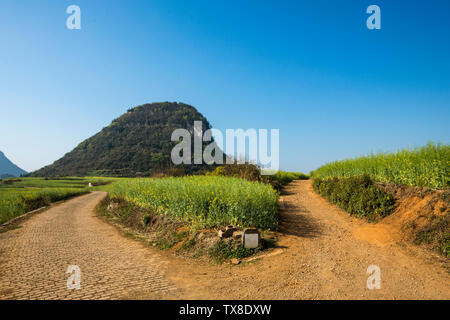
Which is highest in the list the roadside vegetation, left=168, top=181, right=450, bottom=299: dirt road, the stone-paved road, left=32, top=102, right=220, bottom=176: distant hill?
left=32, top=102, right=220, bottom=176: distant hill

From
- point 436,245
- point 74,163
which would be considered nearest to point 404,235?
point 436,245

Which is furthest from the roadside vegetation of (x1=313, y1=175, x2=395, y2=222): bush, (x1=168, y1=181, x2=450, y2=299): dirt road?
(x1=168, y1=181, x2=450, y2=299): dirt road

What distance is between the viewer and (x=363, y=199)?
8195 millimetres

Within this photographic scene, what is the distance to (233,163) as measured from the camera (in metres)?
17.1

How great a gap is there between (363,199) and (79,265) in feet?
28.2

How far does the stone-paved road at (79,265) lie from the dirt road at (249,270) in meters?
0.02

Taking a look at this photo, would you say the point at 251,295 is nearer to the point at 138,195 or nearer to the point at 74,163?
the point at 138,195

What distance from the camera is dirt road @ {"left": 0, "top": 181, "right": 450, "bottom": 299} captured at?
3.95 metres

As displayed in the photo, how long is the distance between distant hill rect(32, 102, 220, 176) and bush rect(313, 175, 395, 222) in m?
46.1

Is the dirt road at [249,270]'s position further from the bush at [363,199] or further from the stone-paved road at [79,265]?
the bush at [363,199]
